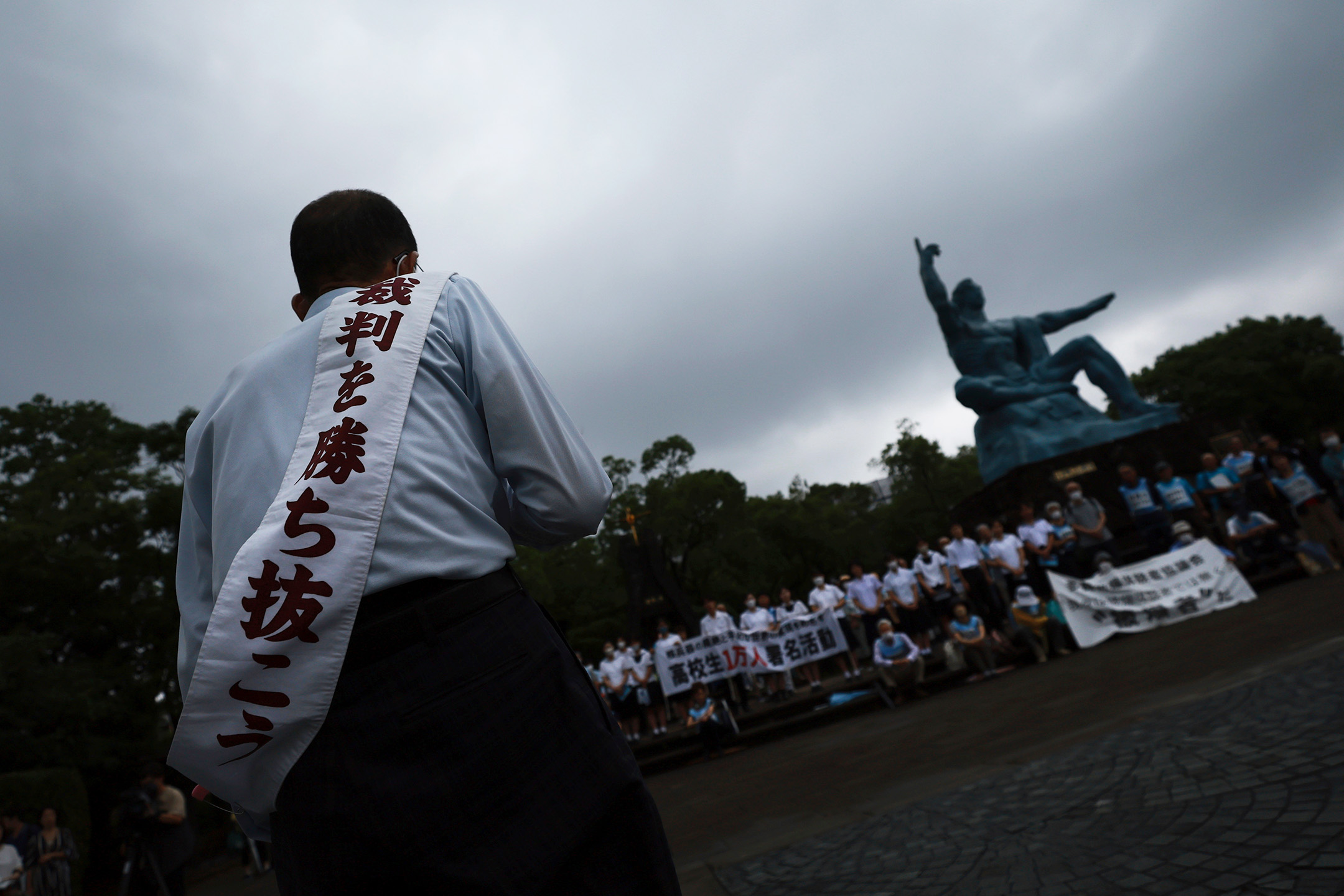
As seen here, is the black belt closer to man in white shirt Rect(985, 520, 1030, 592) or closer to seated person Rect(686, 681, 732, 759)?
seated person Rect(686, 681, 732, 759)

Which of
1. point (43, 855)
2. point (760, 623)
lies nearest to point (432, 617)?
Answer: point (43, 855)

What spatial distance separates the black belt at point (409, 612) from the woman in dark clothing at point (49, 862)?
10118 millimetres

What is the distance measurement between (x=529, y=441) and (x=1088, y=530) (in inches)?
419

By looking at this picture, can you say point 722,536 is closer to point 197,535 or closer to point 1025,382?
point 1025,382

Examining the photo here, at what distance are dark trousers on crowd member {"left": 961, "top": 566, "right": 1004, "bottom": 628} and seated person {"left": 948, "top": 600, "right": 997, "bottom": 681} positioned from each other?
39.0 inches

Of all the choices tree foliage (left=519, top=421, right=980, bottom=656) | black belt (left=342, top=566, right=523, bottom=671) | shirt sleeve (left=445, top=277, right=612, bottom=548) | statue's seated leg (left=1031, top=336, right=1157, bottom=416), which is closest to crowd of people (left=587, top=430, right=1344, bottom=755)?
shirt sleeve (left=445, top=277, right=612, bottom=548)

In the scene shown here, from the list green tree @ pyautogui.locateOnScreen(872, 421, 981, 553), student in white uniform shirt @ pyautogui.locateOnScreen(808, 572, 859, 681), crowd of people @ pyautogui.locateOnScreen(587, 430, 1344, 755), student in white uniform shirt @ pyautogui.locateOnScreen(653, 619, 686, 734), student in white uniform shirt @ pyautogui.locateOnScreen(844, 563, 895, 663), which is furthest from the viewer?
green tree @ pyautogui.locateOnScreen(872, 421, 981, 553)

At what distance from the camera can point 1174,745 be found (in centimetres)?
372

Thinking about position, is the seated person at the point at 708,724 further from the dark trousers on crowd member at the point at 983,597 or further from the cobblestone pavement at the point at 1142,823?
the cobblestone pavement at the point at 1142,823

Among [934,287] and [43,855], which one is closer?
[43,855]

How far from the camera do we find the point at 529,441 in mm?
1412

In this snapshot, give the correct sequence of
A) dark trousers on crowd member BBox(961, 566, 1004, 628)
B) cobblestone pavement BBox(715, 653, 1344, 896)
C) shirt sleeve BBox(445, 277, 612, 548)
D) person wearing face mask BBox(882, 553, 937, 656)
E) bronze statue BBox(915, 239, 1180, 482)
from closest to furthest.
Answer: shirt sleeve BBox(445, 277, 612, 548), cobblestone pavement BBox(715, 653, 1344, 896), dark trousers on crowd member BBox(961, 566, 1004, 628), person wearing face mask BBox(882, 553, 937, 656), bronze statue BBox(915, 239, 1180, 482)

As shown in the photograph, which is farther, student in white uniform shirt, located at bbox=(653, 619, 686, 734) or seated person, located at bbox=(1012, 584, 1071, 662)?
student in white uniform shirt, located at bbox=(653, 619, 686, 734)

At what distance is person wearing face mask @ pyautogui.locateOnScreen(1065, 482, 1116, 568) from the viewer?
10320mm
